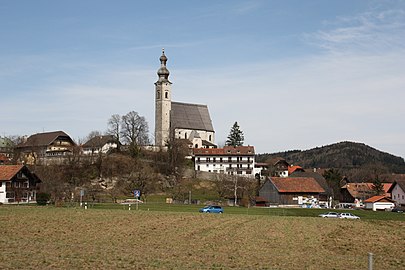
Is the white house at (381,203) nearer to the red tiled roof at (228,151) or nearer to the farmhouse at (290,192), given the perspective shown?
the farmhouse at (290,192)

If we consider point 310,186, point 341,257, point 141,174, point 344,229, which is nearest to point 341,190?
point 310,186

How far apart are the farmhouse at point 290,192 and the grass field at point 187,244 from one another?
50.0 metres

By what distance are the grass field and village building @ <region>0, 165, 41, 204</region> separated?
3961cm

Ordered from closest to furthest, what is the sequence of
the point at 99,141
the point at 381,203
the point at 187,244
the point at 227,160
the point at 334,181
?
1. the point at 187,244
2. the point at 381,203
3. the point at 99,141
4. the point at 334,181
5. the point at 227,160

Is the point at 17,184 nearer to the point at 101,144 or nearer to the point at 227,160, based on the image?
the point at 101,144

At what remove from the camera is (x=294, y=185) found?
92500 mm

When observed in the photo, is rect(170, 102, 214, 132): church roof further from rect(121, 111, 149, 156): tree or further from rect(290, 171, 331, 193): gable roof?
rect(290, 171, 331, 193): gable roof

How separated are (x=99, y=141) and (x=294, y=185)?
48.0m

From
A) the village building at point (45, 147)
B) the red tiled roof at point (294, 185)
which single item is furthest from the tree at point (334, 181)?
the village building at point (45, 147)

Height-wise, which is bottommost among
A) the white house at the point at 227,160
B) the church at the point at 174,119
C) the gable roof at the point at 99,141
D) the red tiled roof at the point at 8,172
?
the red tiled roof at the point at 8,172

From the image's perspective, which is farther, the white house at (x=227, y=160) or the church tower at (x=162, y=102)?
the church tower at (x=162, y=102)

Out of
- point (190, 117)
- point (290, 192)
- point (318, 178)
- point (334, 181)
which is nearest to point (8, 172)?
point (290, 192)

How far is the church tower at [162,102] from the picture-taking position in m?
137

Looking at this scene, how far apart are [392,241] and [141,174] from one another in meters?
73.6
